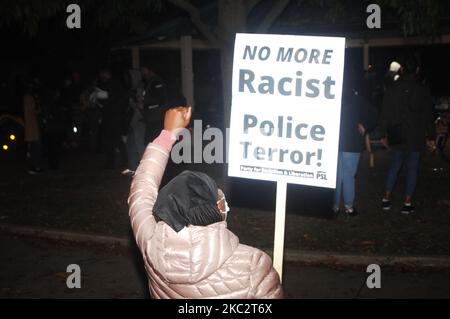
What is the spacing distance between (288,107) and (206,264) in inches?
94.9

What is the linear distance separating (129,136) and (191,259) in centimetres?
1098

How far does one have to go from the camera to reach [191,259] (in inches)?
120

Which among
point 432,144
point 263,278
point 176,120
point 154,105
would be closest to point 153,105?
point 154,105

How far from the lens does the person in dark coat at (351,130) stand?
9398 millimetres

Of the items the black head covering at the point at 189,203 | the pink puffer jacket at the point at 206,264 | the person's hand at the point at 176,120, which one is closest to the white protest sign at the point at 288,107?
the person's hand at the point at 176,120

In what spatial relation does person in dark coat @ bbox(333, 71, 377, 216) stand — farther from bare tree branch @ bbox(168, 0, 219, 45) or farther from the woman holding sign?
the woman holding sign

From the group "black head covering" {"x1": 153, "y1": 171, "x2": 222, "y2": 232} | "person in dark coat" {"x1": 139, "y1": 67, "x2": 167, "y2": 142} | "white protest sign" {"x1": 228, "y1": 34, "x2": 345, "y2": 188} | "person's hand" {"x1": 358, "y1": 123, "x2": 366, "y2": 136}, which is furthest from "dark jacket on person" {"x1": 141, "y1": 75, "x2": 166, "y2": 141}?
"black head covering" {"x1": 153, "y1": 171, "x2": 222, "y2": 232}

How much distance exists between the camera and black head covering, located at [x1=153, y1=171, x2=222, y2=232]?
10.0 feet

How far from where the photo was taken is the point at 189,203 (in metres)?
3.06

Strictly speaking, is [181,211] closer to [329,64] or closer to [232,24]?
[329,64]

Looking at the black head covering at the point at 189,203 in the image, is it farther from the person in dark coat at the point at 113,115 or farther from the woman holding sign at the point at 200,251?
the person in dark coat at the point at 113,115

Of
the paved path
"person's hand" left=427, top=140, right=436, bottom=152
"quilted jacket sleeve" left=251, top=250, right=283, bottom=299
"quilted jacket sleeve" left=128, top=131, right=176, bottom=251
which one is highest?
"quilted jacket sleeve" left=128, top=131, right=176, bottom=251

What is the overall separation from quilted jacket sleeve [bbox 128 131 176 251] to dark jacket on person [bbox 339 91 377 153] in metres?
5.90
